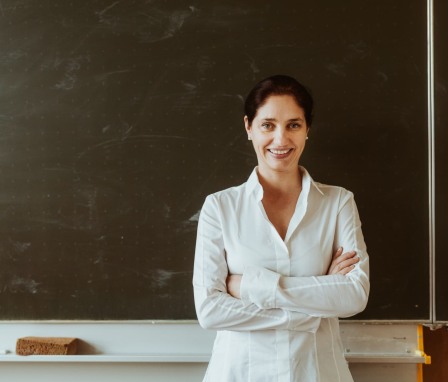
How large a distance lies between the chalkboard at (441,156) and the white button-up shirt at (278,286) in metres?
0.56

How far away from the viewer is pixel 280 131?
65.6 inches

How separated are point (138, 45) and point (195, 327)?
118 cm

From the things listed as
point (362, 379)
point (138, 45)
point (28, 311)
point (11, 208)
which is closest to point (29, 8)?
point (138, 45)

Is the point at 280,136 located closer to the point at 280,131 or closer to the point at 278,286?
the point at 280,131

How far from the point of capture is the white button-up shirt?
157cm

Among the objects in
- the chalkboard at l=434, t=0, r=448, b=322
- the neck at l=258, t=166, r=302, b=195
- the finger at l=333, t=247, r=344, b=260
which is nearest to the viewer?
the finger at l=333, t=247, r=344, b=260

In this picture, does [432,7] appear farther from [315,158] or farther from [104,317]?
[104,317]

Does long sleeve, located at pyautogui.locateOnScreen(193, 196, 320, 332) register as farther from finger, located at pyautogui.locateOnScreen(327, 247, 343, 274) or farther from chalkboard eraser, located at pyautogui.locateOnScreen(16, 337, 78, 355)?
chalkboard eraser, located at pyautogui.locateOnScreen(16, 337, 78, 355)

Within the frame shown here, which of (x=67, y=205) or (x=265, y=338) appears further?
(x=67, y=205)

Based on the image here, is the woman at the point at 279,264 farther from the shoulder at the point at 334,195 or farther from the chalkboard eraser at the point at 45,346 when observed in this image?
the chalkboard eraser at the point at 45,346

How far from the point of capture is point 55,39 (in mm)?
→ 2156

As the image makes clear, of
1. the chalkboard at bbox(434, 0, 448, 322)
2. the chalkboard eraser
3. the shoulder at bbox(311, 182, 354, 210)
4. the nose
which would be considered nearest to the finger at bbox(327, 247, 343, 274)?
the shoulder at bbox(311, 182, 354, 210)

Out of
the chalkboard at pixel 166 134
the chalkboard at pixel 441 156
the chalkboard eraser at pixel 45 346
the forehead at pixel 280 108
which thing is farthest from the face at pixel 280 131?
the chalkboard eraser at pixel 45 346

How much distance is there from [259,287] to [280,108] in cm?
57
